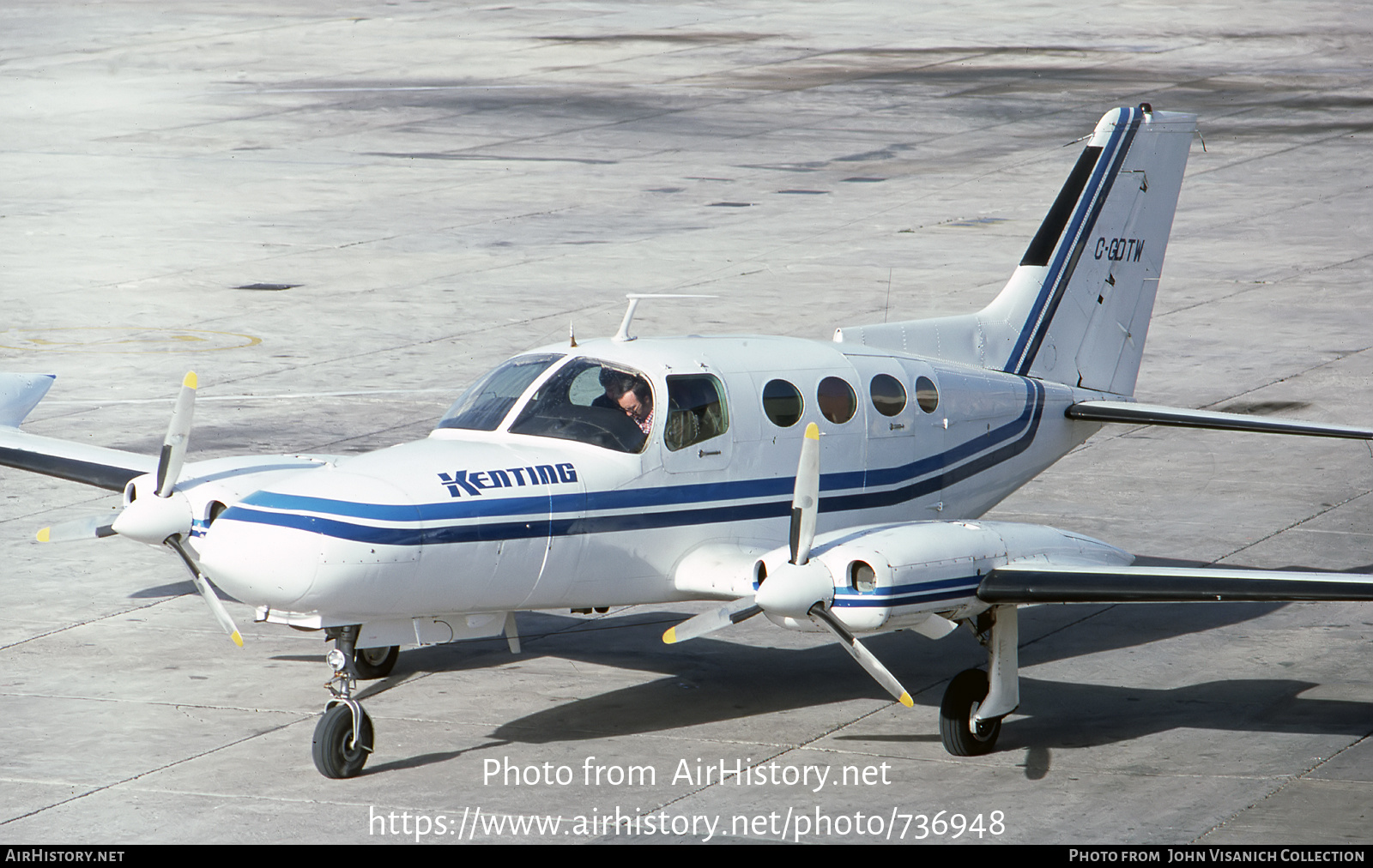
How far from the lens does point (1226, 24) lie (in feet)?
209

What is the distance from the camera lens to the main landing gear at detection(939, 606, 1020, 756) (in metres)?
13.1

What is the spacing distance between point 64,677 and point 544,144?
99.0ft

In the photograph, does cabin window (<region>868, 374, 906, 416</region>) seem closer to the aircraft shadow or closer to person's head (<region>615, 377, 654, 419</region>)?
person's head (<region>615, 377, 654, 419</region>)

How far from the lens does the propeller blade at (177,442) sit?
1345 cm

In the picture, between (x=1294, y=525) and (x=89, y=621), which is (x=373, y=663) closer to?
(x=89, y=621)

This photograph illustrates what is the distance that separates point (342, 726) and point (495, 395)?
2653mm

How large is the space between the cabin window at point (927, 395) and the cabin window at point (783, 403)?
4.00ft

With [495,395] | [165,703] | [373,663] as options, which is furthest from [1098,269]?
[165,703]

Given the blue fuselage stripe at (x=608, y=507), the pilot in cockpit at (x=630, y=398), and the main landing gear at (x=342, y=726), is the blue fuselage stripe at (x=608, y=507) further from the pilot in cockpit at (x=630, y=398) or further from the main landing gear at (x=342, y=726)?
the main landing gear at (x=342, y=726)

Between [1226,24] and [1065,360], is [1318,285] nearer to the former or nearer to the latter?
[1065,360]

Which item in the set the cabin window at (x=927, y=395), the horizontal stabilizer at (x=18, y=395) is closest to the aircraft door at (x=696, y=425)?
the cabin window at (x=927, y=395)

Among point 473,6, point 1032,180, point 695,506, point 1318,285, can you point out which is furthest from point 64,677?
point 473,6

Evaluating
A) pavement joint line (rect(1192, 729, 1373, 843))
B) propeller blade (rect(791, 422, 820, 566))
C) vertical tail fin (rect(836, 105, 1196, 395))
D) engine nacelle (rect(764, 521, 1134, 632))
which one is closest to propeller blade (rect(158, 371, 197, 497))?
engine nacelle (rect(764, 521, 1134, 632))

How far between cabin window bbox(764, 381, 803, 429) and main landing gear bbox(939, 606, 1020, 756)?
2.08m
